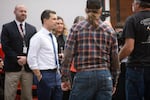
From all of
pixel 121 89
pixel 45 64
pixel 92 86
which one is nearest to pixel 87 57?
pixel 92 86

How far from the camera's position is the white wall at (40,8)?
6949 mm

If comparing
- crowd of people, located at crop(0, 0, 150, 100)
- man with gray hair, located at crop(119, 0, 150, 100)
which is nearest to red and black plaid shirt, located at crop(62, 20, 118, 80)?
crowd of people, located at crop(0, 0, 150, 100)

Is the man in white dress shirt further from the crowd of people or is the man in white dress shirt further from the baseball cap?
the baseball cap

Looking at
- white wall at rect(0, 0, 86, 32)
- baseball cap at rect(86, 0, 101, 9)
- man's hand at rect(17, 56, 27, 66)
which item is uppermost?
baseball cap at rect(86, 0, 101, 9)

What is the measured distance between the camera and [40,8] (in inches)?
276

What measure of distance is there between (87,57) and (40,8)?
4000mm

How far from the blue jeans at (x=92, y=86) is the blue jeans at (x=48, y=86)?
36.6 inches

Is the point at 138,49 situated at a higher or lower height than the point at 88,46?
lower

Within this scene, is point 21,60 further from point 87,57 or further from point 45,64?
point 87,57

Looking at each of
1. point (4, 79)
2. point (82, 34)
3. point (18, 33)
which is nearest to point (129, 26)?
point (82, 34)

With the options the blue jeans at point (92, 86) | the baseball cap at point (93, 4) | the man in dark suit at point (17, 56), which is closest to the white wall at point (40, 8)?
the man in dark suit at point (17, 56)

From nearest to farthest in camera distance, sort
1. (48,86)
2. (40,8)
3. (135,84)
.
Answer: (135,84) < (48,86) < (40,8)

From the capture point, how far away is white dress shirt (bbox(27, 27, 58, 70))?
412 cm

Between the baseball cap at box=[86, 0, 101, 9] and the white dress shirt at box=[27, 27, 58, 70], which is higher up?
the baseball cap at box=[86, 0, 101, 9]
